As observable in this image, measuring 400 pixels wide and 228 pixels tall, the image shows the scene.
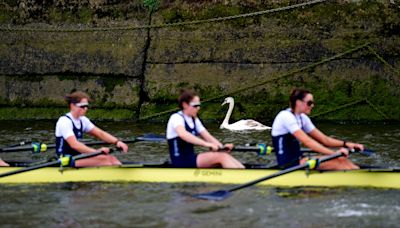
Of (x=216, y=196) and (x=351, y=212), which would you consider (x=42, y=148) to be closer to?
Result: (x=216, y=196)

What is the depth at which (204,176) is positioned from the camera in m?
11.8

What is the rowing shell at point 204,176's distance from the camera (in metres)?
11.4

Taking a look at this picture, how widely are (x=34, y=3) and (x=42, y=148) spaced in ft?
29.1

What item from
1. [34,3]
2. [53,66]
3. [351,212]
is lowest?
[351,212]

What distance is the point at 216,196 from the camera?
1084 cm

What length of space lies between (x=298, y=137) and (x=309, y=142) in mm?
162

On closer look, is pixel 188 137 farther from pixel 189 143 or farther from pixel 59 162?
pixel 59 162

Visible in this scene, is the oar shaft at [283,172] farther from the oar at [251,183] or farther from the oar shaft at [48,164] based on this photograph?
the oar shaft at [48,164]

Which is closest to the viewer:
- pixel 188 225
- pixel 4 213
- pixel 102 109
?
pixel 188 225

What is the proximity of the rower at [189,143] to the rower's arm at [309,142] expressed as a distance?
3.04 ft

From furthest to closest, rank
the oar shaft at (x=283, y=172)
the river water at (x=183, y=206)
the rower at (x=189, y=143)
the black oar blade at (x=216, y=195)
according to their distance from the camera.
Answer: the rower at (x=189, y=143), the oar shaft at (x=283, y=172), the black oar blade at (x=216, y=195), the river water at (x=183, y=206)

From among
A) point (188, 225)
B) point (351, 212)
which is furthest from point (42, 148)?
point (351, 212)

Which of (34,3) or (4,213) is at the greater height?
(34,3)

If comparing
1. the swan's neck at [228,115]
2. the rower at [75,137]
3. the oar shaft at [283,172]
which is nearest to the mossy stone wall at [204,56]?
the swan's neck at [228,115]
